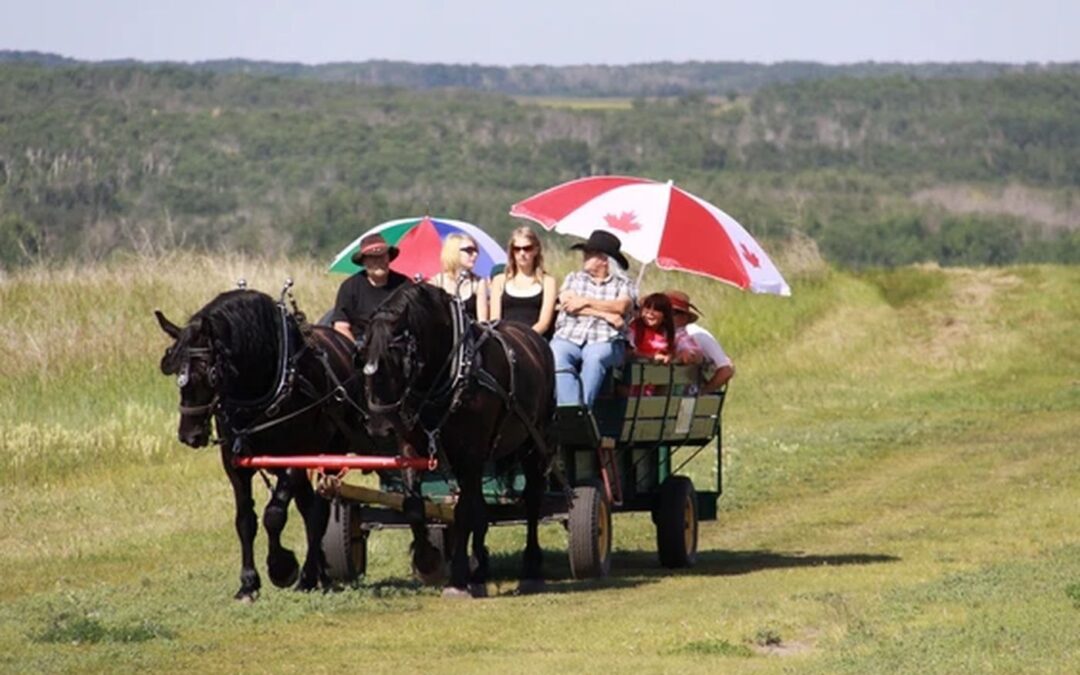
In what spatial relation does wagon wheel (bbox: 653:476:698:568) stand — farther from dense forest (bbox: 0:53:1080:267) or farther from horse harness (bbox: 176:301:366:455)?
dense forest (bbox: 0:53:1080:267)

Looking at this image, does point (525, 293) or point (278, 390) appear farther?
point (525, 293)

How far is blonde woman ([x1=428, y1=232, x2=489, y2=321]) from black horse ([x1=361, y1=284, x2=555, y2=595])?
2.24 ft

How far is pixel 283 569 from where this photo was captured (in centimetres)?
1382

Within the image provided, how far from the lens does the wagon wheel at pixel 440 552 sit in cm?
1427

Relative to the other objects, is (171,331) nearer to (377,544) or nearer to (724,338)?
(377,544)

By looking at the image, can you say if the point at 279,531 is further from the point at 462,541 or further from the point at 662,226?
the point at 662,226

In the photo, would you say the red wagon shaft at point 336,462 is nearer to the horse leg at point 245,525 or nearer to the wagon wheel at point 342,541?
the horse leg at point 245,525

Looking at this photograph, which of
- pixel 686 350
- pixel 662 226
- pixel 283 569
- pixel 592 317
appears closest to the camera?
pixel 283 569

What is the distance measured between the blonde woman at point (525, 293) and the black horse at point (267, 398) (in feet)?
4.43

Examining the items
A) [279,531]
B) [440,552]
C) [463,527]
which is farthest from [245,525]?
[440,552]

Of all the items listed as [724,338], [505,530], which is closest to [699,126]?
[724,338]

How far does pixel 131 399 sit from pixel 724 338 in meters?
9.22

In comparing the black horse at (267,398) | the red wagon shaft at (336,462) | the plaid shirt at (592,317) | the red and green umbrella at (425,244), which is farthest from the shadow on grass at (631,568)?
the red and green umbrella at (425,244)

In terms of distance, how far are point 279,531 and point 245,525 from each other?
0.20 metres
